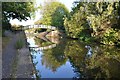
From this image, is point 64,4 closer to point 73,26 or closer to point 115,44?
point 73,26

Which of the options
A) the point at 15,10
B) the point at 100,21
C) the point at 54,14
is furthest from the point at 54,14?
the point at 15,10

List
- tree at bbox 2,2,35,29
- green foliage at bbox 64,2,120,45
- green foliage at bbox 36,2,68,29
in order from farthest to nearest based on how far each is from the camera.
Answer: green foliage at bbox 36,2,68,29, green foliage at bbox 64,2,120,45, tree at bbox 2,2,35,29

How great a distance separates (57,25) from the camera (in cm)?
5281

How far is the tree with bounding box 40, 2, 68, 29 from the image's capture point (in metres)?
52.3

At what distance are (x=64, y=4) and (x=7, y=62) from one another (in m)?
40.3

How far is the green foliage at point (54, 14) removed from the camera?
5228cm

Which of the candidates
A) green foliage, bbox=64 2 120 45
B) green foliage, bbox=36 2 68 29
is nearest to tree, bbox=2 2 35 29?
green foliage, bbox=64 2 120 45

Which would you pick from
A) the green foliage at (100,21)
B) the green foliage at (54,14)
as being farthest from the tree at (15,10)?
the green foliage at (54,14)

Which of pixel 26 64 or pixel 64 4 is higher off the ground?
pixel 64 4

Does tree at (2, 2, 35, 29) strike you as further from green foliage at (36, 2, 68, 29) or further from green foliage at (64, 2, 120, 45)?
green foliage at (36, 2, 68, 29)

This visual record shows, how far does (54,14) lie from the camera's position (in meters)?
54.6

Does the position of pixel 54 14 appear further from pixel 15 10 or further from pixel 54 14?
pixel 15 10

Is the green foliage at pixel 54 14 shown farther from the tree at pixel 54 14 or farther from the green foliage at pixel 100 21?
the green foliage at pixel 100 21

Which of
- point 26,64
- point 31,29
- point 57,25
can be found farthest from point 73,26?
point 26,64
